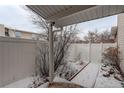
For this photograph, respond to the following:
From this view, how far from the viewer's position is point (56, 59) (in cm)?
507

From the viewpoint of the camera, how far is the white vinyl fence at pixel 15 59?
10.5ft

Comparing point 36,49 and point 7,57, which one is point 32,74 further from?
point 7,57

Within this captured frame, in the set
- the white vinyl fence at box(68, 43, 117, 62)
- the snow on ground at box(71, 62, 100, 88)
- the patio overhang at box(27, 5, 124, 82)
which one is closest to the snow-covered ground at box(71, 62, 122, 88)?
the snow on ground at box(71, 62, 100, 88)

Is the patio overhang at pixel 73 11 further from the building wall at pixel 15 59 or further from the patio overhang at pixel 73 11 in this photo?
the building wall at pixel 15 59

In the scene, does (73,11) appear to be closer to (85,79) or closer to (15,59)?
(15,59)

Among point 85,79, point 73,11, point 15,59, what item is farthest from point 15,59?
point 85,79

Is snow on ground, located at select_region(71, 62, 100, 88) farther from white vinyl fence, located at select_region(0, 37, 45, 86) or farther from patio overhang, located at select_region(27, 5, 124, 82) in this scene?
patio overhang, located at select_region(27, 5, 124, 82)

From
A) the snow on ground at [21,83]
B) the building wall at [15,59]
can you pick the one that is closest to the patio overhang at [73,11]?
the building wall at [15,59]

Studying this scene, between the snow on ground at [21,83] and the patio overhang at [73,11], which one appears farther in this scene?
the snow on ground at [21,83]

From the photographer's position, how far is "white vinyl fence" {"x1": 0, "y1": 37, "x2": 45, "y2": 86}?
10.5 feet

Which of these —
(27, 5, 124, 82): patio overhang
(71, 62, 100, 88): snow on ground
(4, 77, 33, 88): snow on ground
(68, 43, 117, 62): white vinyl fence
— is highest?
(27, 5, 124, 82): patio overhang
